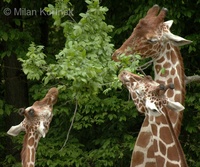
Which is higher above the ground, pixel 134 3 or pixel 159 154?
pixel 134 3

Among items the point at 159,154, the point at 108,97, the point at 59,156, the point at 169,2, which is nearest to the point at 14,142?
the point at 59,156

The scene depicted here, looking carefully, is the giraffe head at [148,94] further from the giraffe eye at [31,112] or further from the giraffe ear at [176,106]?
the giraffe eye at [31,112]

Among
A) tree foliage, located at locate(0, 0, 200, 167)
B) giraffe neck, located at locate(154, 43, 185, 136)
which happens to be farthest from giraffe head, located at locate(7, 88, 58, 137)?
tree foliage, located at locate(0, 0, 200, 167)

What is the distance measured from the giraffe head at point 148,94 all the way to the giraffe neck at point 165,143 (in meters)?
0.11

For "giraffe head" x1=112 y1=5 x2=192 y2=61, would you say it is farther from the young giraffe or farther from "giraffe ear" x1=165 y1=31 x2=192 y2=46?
the young giraffe

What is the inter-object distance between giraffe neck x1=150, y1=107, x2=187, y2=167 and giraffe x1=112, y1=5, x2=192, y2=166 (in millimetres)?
750

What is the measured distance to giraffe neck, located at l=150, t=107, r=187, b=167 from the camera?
6.39 m

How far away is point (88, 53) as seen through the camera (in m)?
7.78

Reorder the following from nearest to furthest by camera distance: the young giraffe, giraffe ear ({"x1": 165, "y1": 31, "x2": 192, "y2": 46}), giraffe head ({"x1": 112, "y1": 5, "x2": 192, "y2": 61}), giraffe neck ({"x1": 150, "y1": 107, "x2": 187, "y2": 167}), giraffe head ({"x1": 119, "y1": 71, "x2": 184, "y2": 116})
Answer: giraffe head ({"x1": 119, "y1": 71, "x2": 184, "y2": 116})
the young giraffe
giraffe neck ({"x1": 150, "y1": 107, "x2": 187, "y2": 167})
giraffe ear ({"x1": 165, "y1": 31, "x2": 192, "y2": 46})
giraffe head ({"x1": 112, "y1": 5, "x2": 192, "y2": 61})

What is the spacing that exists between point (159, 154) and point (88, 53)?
1.65m

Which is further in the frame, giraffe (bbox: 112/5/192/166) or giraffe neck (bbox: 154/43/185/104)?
giraffe neck (bbox: 154/43/185/104)

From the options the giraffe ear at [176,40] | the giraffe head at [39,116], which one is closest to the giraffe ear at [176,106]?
the giraffe head at [39,116]

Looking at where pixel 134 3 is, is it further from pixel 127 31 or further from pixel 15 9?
pixel 15 9

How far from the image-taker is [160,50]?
756cm
